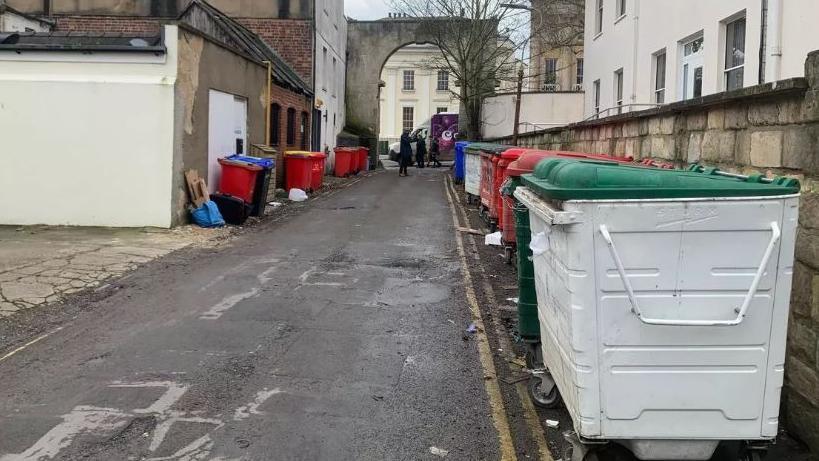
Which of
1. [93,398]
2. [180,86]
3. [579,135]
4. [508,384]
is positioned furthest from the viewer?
[579,135]

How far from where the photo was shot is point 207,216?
13.0 m

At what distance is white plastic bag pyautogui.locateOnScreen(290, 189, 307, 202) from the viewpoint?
18344mm

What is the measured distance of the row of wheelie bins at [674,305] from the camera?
3311mm

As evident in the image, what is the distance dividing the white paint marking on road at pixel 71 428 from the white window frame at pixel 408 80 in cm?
6539

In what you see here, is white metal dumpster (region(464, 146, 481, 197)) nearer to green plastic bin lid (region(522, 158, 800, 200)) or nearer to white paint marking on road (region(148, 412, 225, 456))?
white paint marking on road (region(148, 412, 225, 456))

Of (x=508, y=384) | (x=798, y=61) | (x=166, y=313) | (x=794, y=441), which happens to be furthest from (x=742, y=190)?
(x=798, y=61)

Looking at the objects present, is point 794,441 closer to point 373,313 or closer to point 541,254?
point 541,254

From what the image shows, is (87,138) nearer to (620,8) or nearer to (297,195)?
(297,195)

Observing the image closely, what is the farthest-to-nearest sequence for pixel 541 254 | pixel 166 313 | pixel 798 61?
1. pixel 798 61
2. pixel 166 313
3. pixel 541 254

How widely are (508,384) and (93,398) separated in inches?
115

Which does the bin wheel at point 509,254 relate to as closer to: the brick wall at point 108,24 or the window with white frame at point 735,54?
the window with white frame at point 735,54

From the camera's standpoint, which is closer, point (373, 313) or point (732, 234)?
point (732, 234)

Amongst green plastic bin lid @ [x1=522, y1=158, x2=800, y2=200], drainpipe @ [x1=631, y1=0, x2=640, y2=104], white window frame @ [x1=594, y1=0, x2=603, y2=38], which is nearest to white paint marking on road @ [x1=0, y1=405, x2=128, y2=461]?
green plastic bin lid @ [x1=522, y1=158, x2=800, y2=200]

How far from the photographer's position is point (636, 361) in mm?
3387
